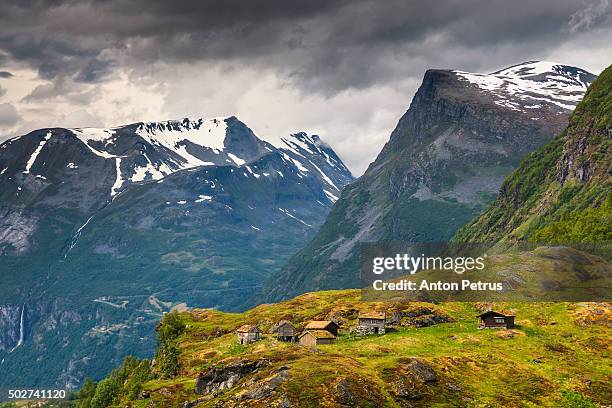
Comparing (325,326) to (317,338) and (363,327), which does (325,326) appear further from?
(363,327)

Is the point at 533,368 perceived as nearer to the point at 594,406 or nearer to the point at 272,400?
the point at 594,406

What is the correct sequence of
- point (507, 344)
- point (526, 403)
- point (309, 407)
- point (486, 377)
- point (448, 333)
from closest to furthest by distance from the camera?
point (309, 407)
point (526, 403)
point (486, 377)
point (507, 344)
point (448, 333)

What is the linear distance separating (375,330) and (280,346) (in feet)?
86.4

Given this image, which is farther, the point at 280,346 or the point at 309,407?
the point at 280,346

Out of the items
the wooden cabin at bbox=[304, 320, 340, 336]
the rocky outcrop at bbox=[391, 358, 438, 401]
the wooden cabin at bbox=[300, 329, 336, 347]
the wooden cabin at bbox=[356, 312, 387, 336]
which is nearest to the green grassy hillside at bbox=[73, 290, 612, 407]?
the rocky outcrop at bbox=[391, 358, 438, 401]

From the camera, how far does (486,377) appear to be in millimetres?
150875

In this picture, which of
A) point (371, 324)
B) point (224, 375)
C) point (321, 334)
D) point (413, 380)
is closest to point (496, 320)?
point (371, 324)

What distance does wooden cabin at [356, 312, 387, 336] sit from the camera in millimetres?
195000

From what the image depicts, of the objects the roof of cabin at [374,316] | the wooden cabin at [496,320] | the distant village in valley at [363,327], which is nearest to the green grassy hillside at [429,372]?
the wooden cabin at [496,320]

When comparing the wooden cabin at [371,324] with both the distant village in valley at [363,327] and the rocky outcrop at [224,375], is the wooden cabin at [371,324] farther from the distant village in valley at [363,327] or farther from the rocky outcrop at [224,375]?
the rocky outcrop at [224,375]

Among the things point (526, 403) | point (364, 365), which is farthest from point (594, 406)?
point (364, 365)

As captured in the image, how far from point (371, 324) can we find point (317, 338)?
19.2m

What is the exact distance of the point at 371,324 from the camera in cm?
19662

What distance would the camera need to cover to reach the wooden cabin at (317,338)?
184 meters
